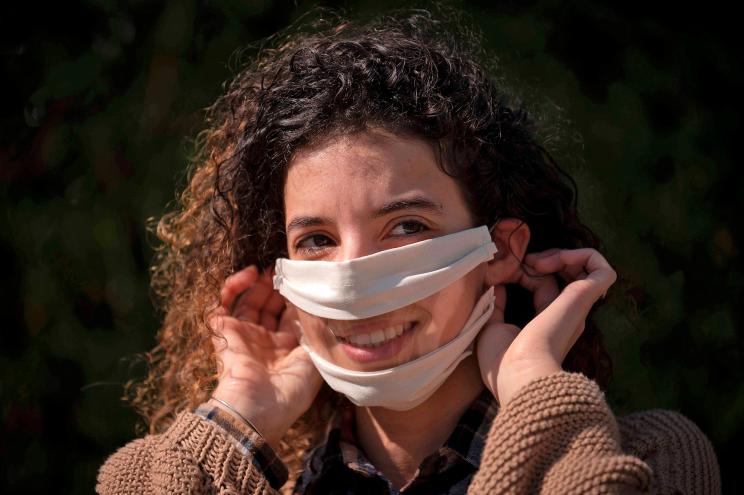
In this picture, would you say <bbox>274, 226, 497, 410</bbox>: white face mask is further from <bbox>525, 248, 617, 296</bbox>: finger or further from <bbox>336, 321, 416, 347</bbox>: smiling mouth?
<bbox>525, 248, 617, 296</bbox>: finger

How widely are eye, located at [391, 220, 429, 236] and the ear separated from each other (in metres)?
0.27

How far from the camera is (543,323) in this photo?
2.43m

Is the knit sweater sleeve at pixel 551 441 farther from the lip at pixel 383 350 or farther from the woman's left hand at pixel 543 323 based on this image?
the lip at pixel 383 350

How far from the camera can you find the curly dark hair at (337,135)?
2588mm

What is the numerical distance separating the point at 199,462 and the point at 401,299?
683 millimetres

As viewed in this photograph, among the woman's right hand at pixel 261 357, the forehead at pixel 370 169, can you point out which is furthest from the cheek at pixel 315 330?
the forehead at pixel 370 169

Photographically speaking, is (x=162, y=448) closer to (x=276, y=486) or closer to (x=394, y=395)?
(x=276, y=486)

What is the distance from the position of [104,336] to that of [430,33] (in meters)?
1.66

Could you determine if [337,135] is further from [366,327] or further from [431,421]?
[431,421]

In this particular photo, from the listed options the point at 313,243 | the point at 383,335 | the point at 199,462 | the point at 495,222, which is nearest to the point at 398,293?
the point at 383,335

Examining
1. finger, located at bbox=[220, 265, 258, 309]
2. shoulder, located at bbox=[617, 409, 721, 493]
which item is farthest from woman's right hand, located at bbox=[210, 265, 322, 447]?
shoulder, located at bbox=[617, 409, 721, 493]

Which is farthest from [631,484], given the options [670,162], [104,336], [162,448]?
[104,336]

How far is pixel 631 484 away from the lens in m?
2.06

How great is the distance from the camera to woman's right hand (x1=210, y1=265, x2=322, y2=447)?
107 inches
